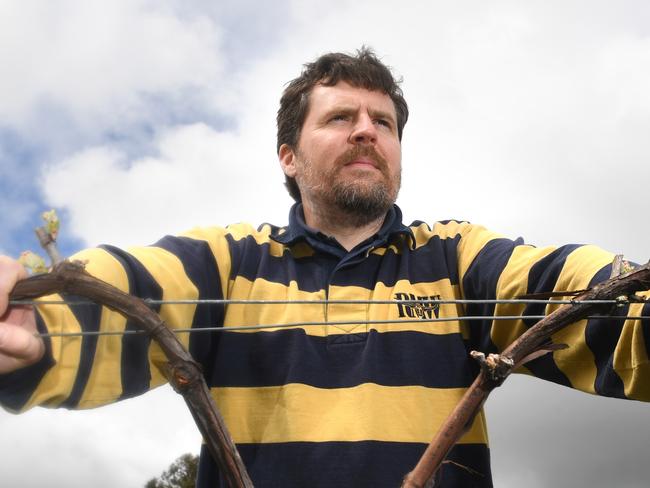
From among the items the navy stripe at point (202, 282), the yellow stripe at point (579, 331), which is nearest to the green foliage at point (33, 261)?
the navy stripe at point (202, 282)

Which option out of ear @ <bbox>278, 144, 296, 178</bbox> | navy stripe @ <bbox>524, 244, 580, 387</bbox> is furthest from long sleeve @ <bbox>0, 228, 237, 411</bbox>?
navy stripe @ <bbox>524, 244, 580, 387</bbox>

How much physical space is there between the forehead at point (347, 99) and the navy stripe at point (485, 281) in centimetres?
99

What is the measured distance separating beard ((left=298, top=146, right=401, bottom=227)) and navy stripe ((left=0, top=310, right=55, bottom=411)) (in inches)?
55.6

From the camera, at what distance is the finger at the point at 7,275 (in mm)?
1358

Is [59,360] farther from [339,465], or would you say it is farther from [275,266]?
[275,266]

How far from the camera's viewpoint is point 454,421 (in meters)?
1.34

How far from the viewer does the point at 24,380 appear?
1.53 meters

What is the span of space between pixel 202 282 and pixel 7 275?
36.5 inches

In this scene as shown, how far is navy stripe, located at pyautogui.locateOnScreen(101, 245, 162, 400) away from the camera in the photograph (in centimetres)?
189

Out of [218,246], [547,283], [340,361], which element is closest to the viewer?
[547,283]

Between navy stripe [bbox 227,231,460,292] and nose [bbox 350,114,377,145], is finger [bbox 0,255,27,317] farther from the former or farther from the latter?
nose [bbox 350,114,377,145]

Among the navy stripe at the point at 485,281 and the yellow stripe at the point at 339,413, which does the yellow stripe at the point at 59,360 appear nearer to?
the yellow stripe at the point at 339,413

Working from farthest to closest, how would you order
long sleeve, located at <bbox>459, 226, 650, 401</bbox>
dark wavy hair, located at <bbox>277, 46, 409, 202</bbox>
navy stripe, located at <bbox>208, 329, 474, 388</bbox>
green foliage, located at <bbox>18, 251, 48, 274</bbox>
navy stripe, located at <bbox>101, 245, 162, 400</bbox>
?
dark wavy hair, located at <bbox>277, 46, 409, 202</bbox> → navy stripe, located at <bbox>208, 329, 474, 388</bbox> → navy stripe, located at <bbox>101, 245, 162, 400</bbox> → long sleeve, located at <bbox>459, 226, 650, 401</bbox> → green foliage, located at <bbox>18, 251, 48, 274</bbox>

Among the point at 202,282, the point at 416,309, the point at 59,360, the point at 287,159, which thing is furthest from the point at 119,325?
the point at 287,159
